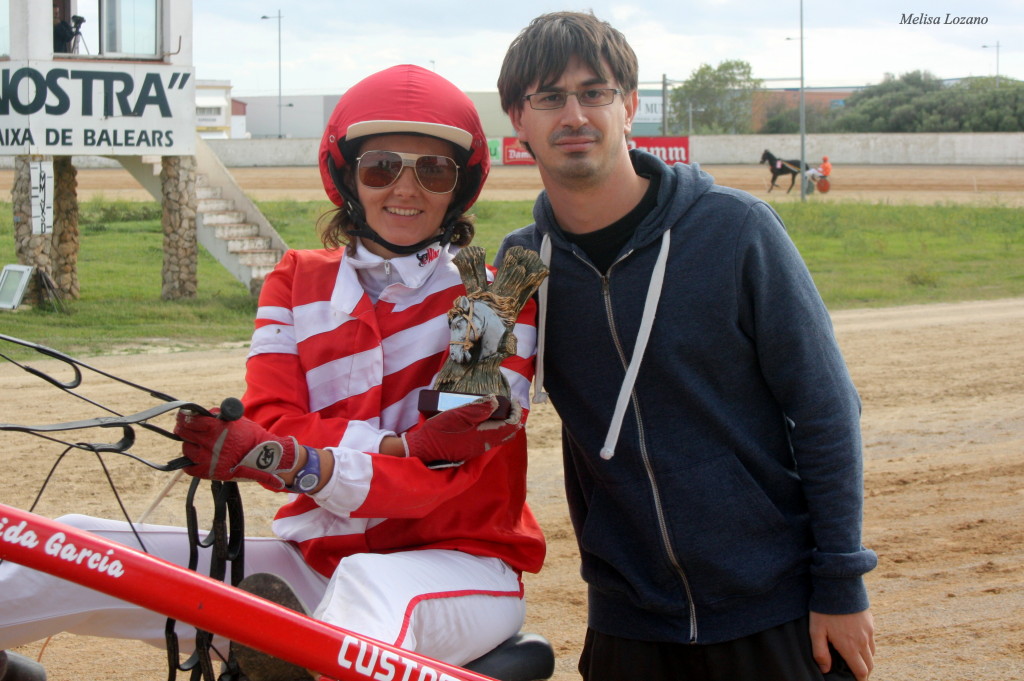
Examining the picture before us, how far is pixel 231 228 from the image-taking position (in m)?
13.7

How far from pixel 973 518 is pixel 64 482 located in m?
4.46

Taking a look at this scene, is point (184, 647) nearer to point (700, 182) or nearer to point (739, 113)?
point (700, 182)

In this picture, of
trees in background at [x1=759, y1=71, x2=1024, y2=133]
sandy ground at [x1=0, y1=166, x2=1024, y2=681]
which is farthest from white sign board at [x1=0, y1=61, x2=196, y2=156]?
trees in background at [x1=759, y1=71, x2=1024, y2=133]

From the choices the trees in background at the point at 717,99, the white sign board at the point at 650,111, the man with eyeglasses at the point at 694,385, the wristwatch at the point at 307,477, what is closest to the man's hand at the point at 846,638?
the man with eyeglasses at the point at 694,385

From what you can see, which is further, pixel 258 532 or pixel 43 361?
pixel 43 361

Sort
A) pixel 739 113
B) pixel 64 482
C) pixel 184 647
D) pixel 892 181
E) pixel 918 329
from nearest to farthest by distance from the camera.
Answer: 1. pixel 184 647
2. pixel 64 482
3. pixel 918 329
4. pixel 892 181
5. pixel 739 113

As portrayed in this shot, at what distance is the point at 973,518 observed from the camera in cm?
531

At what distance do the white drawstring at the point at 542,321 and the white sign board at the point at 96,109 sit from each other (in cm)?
1051

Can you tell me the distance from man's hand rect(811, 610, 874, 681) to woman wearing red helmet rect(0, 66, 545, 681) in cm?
64

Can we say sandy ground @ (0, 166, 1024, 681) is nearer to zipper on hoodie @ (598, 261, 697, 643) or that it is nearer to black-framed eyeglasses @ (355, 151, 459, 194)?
zipper on hoodie @ (598, 261, 697, 643)

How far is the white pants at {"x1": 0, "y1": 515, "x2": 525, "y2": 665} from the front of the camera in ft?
7.02

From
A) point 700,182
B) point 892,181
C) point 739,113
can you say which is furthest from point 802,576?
point 739,113

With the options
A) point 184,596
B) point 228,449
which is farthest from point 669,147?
point 184,596

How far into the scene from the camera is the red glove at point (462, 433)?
226 centimetres
